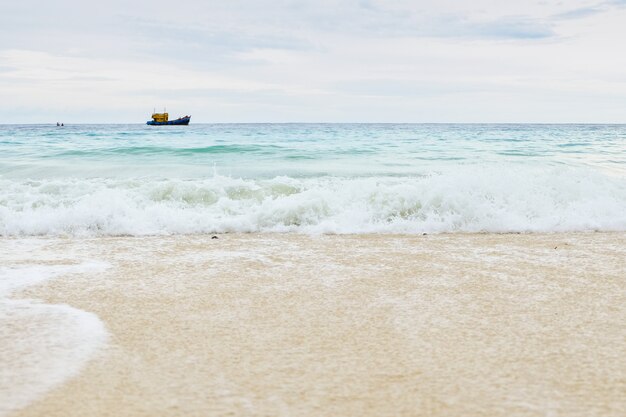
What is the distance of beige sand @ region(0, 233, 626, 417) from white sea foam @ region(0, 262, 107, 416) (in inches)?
2.7

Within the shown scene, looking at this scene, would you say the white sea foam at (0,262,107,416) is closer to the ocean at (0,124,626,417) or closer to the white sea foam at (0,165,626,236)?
the ocean at (0,124,626,417)

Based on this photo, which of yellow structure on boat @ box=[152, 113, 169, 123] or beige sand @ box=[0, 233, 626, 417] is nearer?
beige sand @ box=[0, 233, 626, 417]

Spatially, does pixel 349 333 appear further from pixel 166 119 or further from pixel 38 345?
pixel 166 119

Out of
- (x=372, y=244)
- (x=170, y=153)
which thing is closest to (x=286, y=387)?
(x=372, y=244)

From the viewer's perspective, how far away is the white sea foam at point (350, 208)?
5805 mm

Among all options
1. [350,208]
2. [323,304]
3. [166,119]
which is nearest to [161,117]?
[166,119]

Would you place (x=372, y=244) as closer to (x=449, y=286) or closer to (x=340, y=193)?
(x=449, y=286)

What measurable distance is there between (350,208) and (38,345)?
452cm

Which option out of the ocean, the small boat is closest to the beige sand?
the ocean

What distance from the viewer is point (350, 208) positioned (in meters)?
6.63

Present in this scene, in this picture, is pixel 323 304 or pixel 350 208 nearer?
pixel 323 304

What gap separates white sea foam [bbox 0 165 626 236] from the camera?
5.80 meters

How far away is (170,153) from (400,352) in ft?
50.4

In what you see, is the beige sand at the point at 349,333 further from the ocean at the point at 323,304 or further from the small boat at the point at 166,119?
the small boat at the point at 166,119
